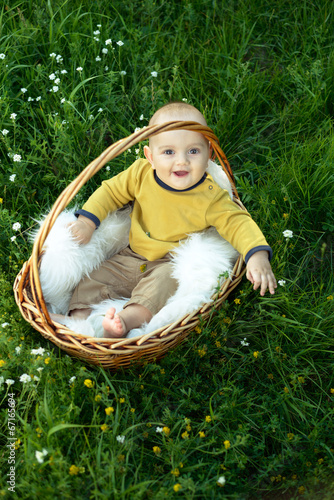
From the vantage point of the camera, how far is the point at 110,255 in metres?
2.79

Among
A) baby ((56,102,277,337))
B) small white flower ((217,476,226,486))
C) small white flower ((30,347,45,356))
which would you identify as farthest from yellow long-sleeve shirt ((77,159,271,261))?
small white flower ((217,476,226,486))

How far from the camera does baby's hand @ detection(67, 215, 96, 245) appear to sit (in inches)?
99.6

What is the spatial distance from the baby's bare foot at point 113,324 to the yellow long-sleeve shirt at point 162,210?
1.75ft

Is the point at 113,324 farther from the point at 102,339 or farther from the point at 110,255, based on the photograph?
the point at 110,255

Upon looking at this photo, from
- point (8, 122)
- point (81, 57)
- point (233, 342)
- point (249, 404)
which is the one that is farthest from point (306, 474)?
point (81, 57)

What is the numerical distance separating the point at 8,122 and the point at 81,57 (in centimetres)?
68

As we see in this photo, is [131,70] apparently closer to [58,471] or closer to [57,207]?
[57,207]

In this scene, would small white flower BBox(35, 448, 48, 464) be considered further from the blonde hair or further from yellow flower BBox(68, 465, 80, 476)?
the blonde hair

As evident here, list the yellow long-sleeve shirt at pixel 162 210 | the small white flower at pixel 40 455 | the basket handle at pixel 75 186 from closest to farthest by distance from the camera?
the small white flower at pixel 40 455 → the basket handle at pixel 75 186 → the yellow long-sleeve shirt at pixel 162 210

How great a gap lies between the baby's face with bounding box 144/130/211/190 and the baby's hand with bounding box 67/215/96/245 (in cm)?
47

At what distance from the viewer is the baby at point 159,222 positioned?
2.32 meters

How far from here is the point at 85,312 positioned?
2529 millimetres

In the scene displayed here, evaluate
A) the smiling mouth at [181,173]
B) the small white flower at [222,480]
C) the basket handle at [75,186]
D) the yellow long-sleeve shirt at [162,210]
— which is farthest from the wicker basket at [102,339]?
the small white flower at [222,480]

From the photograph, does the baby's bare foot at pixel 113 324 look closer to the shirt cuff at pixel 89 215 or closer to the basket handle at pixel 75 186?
the basket handle at pixel 75 186
